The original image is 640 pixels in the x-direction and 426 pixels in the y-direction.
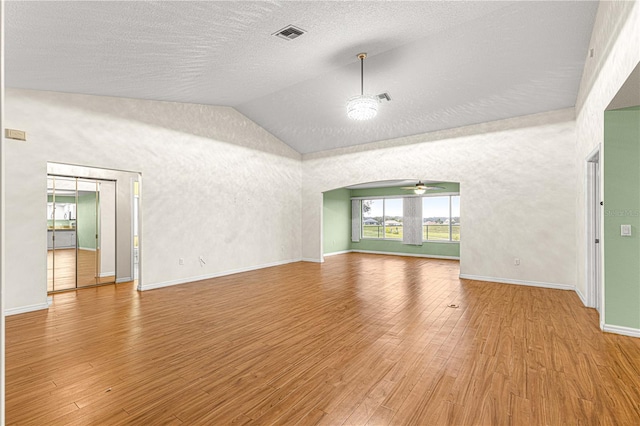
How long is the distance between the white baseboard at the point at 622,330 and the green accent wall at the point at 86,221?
8.12 meters

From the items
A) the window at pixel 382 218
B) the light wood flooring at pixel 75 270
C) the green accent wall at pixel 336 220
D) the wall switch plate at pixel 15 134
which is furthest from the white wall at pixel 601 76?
the light wood flooring at pixel 75 270

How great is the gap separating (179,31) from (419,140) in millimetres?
5424

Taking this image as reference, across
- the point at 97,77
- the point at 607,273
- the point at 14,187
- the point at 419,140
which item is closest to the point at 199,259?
the point at 14,187

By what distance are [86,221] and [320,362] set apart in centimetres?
570

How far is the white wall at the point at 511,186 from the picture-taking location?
18.3 feet

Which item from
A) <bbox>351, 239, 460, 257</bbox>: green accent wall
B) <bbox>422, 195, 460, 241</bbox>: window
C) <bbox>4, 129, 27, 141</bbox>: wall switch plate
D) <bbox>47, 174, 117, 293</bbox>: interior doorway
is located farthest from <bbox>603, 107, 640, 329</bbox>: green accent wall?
<bbox>47, 174, 117, 293</bbox>: interior doorway

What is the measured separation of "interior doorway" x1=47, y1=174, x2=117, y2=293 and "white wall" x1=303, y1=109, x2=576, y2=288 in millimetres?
6424

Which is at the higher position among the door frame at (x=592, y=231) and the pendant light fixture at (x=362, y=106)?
the pendant light fixture at (x=362, y=106)

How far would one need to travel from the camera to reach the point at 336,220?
37.4ft

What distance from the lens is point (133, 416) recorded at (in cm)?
206

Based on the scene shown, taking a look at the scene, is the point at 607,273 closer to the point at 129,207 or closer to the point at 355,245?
the point at 129,207

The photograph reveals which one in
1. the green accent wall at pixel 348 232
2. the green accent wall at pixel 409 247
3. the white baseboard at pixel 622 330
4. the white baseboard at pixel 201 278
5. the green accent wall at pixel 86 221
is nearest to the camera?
the white baseboard at pixel 622 330

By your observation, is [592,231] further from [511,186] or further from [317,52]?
[317,52]

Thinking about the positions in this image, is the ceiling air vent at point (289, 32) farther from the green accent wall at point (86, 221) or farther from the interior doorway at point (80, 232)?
the green accent wall at point (86, 221)
